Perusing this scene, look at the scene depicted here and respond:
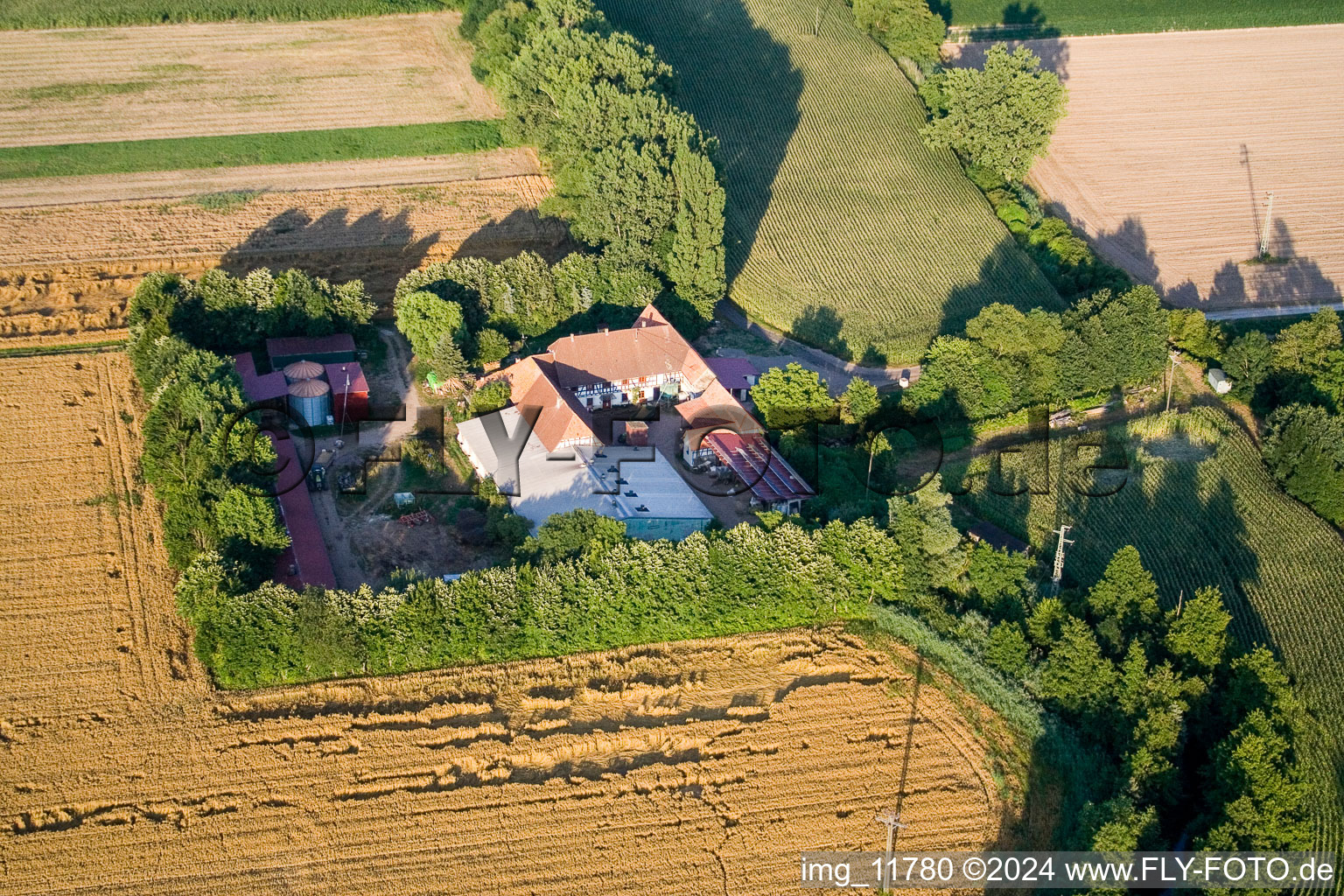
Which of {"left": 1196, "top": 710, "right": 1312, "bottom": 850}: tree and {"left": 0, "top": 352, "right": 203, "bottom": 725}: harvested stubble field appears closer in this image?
{"left": 1196, "top": 710, "right": 1312, "bottom": 850}: tree

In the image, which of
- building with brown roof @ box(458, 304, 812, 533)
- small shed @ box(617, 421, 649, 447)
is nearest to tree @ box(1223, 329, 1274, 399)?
building with brown roof @ box(458, 304, 812, 533)

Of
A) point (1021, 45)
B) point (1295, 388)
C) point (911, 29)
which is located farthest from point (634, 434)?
point (1021, 45)

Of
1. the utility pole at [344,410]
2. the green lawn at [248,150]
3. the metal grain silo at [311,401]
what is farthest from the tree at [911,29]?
the metal grain silo at [311,401]

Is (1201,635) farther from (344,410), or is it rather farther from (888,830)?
(344,410)

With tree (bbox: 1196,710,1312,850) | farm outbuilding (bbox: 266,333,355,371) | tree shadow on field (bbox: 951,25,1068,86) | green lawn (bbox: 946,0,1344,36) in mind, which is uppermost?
green lawn (bbox: 946,0,1344,36)

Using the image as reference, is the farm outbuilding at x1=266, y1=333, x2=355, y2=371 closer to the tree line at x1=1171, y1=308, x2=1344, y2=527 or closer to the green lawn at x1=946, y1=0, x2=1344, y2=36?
the tree line at x1=1171, y1=308, x2=1344, y2=527

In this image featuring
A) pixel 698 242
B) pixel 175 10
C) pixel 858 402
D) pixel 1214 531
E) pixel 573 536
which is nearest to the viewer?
pixel 573 536

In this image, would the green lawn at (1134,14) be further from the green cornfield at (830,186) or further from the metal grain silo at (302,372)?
the metal grain silo at (302,372)
